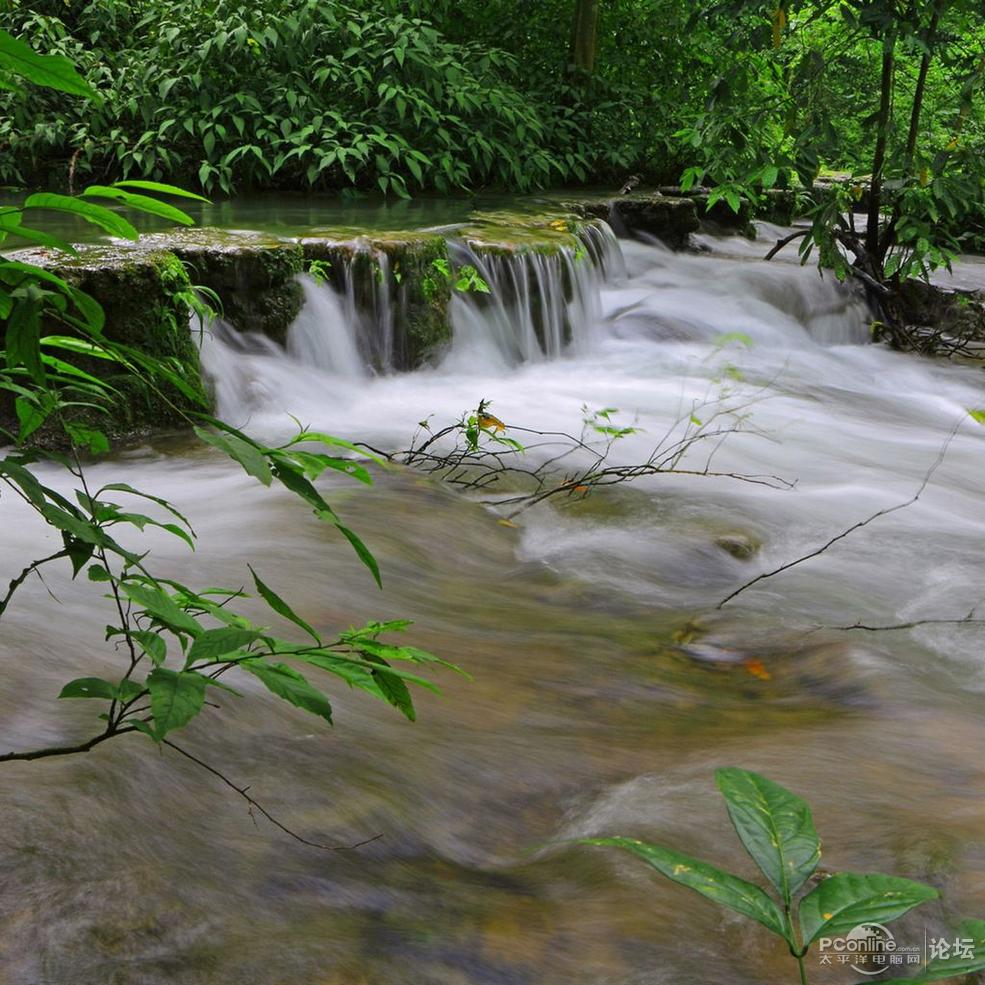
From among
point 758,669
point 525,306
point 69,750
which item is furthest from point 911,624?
point 525,306

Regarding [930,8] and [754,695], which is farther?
[930,8]

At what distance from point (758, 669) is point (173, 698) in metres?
2.25

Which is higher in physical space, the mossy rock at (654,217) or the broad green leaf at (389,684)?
the mossy rock at (654,217)

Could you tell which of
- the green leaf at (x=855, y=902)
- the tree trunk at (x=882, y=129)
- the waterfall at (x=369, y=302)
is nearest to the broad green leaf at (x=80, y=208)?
the green leaf at (x=855, y=902)

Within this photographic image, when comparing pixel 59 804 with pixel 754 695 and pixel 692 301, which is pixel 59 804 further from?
pixel 692 301

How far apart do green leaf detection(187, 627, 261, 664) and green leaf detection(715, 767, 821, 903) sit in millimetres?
463

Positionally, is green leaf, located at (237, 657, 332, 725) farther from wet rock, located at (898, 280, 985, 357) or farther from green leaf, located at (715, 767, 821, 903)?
wet rock, located at (898, 280, 985, 357)

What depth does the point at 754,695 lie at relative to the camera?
2.89m

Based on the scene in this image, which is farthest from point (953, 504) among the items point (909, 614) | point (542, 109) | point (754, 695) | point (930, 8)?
point (542, 109)

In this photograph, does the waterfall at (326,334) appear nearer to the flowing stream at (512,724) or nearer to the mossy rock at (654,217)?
the flowing stream at (512,724)

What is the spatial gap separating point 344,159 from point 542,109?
2768 millimetres

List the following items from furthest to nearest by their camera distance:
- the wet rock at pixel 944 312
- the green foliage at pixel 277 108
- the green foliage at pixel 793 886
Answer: the green foliage at pixel 277 108 → the wet rock at pixel 944 312 → the green foliage at pixel 793 886

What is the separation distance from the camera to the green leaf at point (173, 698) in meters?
1.06

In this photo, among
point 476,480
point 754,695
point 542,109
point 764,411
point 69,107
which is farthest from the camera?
point 542,109
